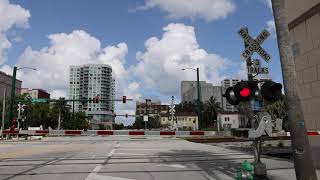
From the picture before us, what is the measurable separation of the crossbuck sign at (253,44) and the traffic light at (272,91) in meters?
1.10

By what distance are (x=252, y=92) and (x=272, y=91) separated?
0.54 metres

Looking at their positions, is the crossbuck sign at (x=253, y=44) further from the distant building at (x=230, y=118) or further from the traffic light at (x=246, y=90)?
the distant building at (x=230, y=118)

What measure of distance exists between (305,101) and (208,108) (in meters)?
148

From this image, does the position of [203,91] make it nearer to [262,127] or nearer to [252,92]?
[252,92]

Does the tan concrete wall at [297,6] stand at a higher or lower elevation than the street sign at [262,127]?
higher

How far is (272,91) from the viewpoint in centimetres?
877

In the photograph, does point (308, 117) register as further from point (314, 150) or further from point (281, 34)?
point (281, 34)

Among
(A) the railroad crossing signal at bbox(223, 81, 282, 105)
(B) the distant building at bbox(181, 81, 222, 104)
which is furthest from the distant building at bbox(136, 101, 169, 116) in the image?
(A) the railroad crossing signal at bbox(223, 81, 282, 105)

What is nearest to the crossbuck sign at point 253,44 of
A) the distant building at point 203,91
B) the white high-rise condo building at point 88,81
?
the white high-rise condo building at point 88,81

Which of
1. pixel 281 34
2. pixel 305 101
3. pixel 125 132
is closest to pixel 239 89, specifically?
pixel 281 34

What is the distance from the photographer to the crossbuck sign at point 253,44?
9672 millimetres

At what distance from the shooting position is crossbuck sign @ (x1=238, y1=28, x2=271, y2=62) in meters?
9.67

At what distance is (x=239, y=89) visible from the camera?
9148 mm

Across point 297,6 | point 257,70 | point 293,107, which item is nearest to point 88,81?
point 297,6
